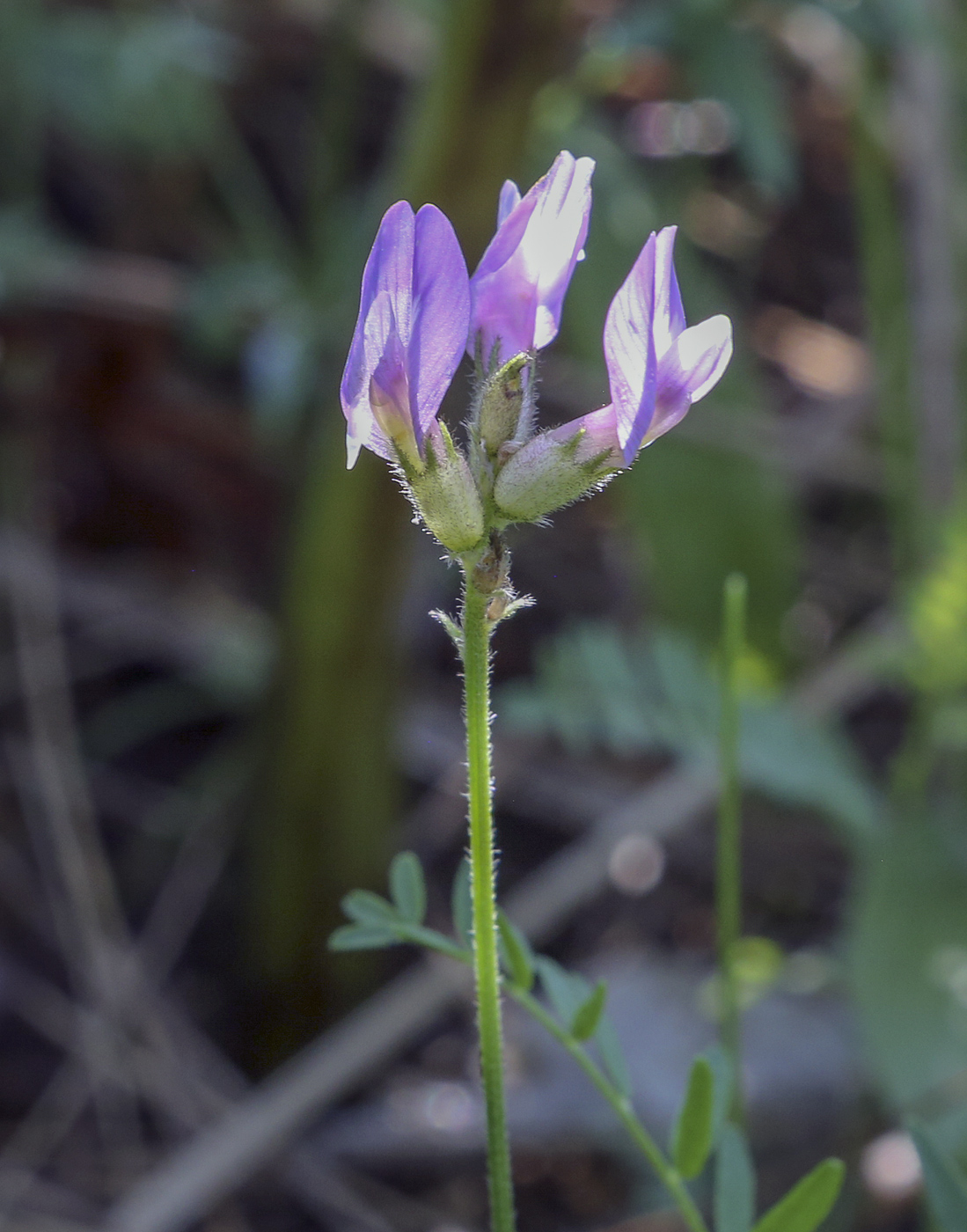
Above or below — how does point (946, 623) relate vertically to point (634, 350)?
below

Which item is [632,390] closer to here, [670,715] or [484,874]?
[484,874]

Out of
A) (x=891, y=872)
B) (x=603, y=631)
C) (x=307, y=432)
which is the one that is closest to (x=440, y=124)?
(x=307, y=432)

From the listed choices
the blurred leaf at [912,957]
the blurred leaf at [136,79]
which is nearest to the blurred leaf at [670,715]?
the blurred leaf at [912,957]

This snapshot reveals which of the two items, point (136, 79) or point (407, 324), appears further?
point (136, 79)

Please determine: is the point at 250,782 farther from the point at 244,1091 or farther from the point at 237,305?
the point at 237,305

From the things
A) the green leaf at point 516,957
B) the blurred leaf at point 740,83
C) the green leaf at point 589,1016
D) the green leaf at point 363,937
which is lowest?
the green leaf at point 589,1016

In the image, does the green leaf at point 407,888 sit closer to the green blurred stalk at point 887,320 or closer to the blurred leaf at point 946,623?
the blurred leaf at point 946,623

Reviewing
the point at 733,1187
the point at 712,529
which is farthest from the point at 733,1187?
the point at 712,529
